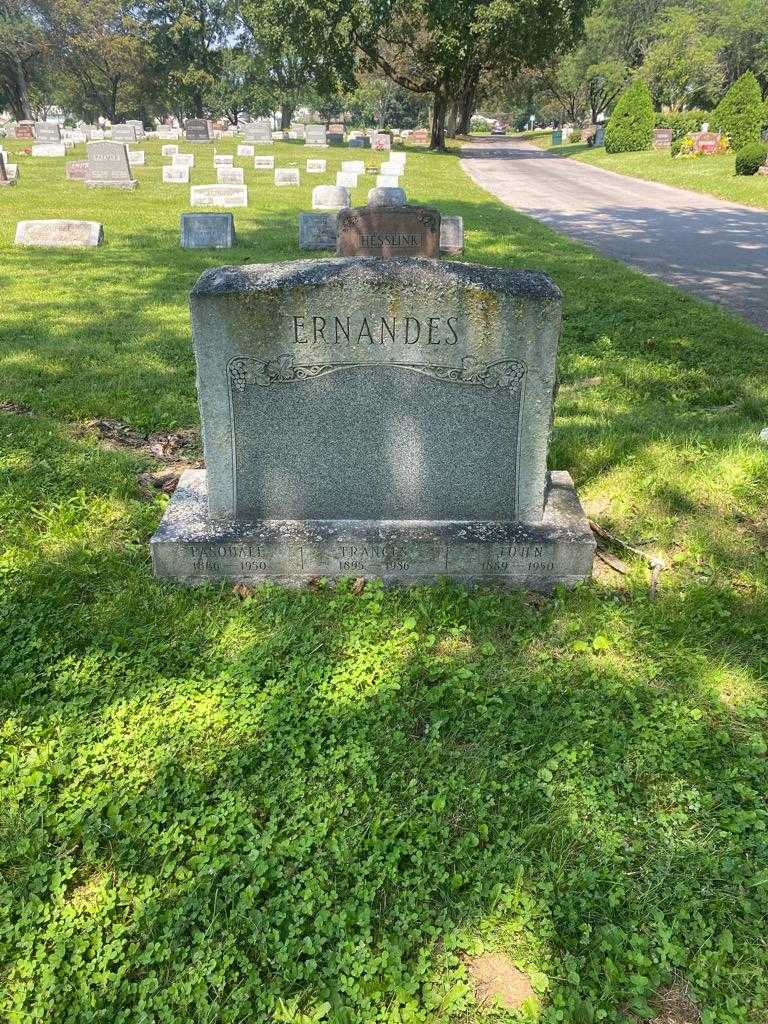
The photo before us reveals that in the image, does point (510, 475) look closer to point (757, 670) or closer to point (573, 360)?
point (757, 670)

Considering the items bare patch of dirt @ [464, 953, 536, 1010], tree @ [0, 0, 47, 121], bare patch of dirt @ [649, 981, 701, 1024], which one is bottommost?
bare patch of dirt @ [649, 981, 701, 1024]

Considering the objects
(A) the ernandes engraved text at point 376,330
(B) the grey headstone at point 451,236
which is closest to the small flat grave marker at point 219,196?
(B) the grey headstone at point 451,236

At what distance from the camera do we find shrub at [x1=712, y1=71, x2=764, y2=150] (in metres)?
27.2

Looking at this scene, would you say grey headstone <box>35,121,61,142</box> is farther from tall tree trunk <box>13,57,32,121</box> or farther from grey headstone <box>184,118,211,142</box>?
tall tree trunk <box>13,57,32,121</box>

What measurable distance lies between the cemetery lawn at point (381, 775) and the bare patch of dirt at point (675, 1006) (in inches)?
0.4

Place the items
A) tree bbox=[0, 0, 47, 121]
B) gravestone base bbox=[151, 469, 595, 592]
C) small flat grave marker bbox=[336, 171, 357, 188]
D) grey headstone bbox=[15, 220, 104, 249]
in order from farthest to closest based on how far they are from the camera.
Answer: tree bbox=[0, 0, 47, 121] → small flat grave marker bbox=[336, 171, 357, 188] → grey headstone bbox=[15, 220, 104, 249] → gravestone base bbox=[151, 469, 595, 592]

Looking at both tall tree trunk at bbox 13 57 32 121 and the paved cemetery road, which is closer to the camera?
the paved cemetery road

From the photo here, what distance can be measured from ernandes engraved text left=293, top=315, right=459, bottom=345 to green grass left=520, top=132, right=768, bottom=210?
732 inches

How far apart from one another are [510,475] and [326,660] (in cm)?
128

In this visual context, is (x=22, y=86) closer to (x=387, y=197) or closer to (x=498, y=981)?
(x=387, y=197)

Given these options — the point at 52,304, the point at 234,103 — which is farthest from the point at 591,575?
the point at 234,103

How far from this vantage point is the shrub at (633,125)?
115ft

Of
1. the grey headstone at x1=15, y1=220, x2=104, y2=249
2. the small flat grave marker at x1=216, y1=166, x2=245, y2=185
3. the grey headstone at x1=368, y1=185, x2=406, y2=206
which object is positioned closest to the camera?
the grey headstone at x1=15, y1=220, x2=104, y2=249

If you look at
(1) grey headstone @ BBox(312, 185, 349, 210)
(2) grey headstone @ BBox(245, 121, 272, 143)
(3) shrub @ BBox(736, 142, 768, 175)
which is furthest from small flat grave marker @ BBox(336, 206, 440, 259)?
(2) grey headstone @ BBox(245, 121, 272, 143)
